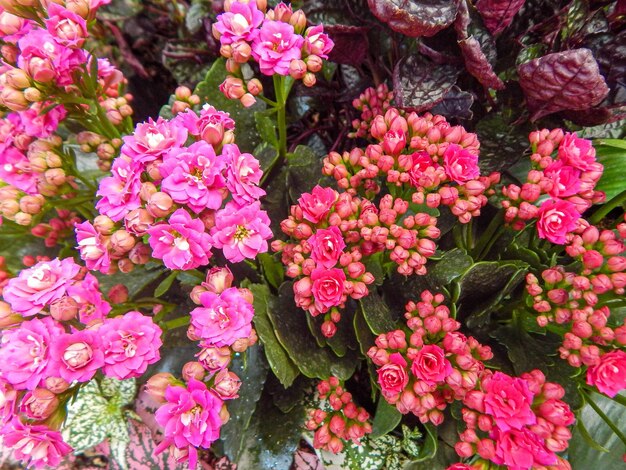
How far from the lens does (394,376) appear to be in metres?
0.63

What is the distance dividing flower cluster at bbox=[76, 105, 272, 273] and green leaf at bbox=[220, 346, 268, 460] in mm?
301

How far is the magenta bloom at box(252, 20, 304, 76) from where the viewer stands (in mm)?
722

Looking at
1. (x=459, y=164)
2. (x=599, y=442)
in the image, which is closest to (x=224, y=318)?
(x=459, y=164)

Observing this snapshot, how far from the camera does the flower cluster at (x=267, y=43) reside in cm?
72

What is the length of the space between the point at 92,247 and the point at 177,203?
0.47 feet

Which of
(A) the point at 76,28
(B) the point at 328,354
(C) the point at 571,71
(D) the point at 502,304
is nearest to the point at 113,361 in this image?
(B) the point at 328,354

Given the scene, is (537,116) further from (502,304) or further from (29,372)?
(29,372)

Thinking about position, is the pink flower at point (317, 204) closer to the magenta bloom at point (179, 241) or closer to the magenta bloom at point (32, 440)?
the magenta bloom at point (179, 241)

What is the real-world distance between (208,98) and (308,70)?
27 centimetres

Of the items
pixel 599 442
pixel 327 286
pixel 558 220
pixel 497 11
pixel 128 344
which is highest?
pixel 497 11

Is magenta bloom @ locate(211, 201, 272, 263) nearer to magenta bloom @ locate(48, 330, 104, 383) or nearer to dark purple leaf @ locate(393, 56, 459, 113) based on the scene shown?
A: magenta bloom @ locate(48, 330, 104, 383)

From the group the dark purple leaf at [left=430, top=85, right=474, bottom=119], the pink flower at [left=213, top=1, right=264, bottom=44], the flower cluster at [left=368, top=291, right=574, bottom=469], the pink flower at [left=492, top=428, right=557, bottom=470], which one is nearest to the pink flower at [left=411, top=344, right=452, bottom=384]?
the flower cluster at [left=368, top=291, right=574, bottom=469]

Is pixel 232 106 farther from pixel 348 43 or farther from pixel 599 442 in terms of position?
pixel 599 442

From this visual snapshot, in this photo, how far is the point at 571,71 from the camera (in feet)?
2.28
